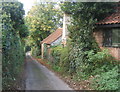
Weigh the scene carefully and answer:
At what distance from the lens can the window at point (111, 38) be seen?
896 cm

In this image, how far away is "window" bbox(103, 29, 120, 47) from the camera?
8.96 m

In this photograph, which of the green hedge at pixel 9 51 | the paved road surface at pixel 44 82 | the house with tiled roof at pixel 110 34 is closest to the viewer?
the green hedge at pixel 9 51

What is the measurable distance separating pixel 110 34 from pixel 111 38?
294mm

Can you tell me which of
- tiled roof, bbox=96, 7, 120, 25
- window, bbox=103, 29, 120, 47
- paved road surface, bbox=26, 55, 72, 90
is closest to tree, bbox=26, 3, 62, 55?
paved road surface, bbox=26, 55, 72, 90

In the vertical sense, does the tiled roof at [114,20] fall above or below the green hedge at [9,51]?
above

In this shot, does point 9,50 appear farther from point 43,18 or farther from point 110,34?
point 43,18

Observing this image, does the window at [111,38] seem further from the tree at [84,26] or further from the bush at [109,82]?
the bush at [109,82]

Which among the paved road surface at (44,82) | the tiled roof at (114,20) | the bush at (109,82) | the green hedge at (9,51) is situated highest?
the tiled roof at (114,20)

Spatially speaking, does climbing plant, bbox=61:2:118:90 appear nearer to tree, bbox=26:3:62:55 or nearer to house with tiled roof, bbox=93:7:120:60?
house with tiled roof, bbox=93:7:120:60

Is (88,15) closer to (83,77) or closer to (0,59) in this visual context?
(83,77)

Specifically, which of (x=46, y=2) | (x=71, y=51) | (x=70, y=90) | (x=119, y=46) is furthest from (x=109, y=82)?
(x=46, y=2)

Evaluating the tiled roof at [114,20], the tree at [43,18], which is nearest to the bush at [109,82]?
the tiled roof at [114,20]

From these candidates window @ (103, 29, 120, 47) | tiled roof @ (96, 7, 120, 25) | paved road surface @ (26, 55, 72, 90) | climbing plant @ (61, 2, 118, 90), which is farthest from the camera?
climbing plant @ (61, 2, 118, 90)

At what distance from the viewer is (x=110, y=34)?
30.9 feet
